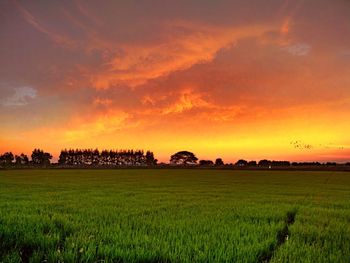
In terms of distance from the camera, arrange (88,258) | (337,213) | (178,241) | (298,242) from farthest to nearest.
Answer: (337,213), (298,242), (178,241), (88,258)

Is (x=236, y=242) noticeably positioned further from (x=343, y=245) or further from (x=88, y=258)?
(x=88, y=258)

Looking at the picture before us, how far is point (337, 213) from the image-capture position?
480 inches

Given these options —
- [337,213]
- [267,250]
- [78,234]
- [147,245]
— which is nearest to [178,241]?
[147,245]

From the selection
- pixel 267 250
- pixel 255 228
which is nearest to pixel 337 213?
pixel 255 228

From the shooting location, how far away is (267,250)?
19.7ft

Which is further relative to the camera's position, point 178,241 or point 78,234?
point 78,234

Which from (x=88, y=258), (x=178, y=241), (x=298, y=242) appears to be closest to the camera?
(x=88, y=258)

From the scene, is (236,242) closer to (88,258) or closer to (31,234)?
(88,258)

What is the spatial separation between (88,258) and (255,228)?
449cm

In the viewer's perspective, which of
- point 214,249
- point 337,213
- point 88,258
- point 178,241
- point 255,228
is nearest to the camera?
point 88,258

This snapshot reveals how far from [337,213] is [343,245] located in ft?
20.9

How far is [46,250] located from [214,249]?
9.63ft

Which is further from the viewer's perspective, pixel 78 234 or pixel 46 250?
pixel 78 234

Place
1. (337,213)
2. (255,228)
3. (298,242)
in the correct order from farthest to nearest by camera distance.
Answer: (337,213) < (255,228) < (298,242)
